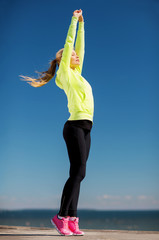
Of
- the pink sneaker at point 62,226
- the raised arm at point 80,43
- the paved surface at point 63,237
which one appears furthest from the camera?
the raised arm at point 80,43

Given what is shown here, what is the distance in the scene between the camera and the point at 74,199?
2.40m

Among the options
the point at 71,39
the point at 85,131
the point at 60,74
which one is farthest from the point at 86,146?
the point at 71,39

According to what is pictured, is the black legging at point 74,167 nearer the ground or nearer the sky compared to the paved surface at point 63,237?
nearer the sky

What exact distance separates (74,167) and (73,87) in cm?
76

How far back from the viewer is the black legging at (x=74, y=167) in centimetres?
234

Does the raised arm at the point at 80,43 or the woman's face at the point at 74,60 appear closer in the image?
the woman's face at the point at 74,60

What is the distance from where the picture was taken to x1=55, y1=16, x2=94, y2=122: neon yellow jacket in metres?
2.49

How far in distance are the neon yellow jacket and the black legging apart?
0.52 feet

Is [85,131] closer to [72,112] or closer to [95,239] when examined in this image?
[72,112]

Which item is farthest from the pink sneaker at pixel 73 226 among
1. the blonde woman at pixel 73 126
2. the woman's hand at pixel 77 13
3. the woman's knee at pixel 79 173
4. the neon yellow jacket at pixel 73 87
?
the woman's hand at pixel 77 13

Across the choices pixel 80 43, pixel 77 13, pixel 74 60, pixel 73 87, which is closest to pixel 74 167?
pixel 73 87

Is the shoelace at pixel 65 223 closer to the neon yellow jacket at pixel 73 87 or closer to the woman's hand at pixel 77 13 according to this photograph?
the neon yellow jacket at pixel 73 87

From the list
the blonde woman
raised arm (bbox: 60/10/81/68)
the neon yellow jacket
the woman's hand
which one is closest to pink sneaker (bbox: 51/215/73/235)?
the blonde woman

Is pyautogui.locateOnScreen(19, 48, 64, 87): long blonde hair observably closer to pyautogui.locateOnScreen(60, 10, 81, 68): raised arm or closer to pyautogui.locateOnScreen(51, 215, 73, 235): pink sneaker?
pyautogui.locateOnScreen(60, 10, 81, 68): raised arm
